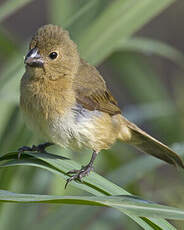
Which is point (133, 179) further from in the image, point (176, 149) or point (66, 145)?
point (66, 145)

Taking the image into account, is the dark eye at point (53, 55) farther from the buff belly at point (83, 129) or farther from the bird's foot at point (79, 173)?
the bird's foot at point (79, 173)

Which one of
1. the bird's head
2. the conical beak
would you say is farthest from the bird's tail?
the conical beak

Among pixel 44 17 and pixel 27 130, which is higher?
pixel 44 17

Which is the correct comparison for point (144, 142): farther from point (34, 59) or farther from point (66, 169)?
point (66, 169)

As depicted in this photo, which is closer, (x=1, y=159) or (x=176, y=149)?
(x=1, y=159)

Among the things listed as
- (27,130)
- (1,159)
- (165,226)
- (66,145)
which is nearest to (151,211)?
(165,226)

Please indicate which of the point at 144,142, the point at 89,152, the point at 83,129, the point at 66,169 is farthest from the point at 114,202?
the point at 89,152

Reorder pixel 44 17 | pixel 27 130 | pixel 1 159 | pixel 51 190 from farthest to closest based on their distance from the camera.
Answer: pixel 44 17, pixel 51 190, pixel 27 130, pixel 1 159

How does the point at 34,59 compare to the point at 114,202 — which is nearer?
the point at 114,202
